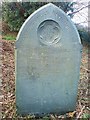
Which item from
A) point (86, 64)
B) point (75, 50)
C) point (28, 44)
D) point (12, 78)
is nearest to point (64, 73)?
point (75, 50)

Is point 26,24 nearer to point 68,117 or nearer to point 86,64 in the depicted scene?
point 68,117

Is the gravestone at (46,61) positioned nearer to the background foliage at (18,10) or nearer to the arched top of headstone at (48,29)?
the arched top of headstone at (48,29)

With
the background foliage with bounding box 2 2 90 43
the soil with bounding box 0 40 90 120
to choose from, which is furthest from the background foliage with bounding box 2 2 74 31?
the soil with bounding box 0 40 90 120

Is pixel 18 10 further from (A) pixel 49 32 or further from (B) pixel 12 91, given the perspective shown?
(A) pixel 49 32

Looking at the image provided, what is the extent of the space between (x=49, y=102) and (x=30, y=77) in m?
0.50

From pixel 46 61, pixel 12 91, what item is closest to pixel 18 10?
pixel 12 91

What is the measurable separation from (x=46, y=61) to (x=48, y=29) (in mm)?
453

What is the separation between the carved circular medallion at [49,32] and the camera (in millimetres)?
3574

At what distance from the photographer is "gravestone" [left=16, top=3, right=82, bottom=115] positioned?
3.52 metres

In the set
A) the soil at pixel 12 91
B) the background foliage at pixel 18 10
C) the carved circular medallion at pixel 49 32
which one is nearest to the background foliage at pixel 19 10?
the background foliage at pixel 18 10

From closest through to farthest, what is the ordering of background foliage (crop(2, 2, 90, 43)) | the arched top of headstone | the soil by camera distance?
the arched top of headstone → the soil → background foliage (crop(2, 2, 90, 43))

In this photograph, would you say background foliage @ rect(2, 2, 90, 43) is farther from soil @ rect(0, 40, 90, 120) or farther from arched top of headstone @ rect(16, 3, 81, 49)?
arched top of headstone @ rect(16, 3, 81, 49)

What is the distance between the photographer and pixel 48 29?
3637mm

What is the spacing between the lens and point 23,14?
8523 millimetres
